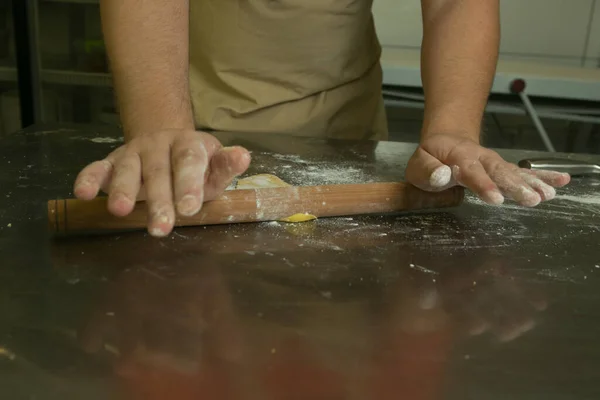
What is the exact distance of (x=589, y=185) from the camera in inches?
39.3

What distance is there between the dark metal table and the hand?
47mm

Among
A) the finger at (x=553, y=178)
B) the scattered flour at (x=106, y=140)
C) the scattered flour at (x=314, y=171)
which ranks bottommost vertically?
the scattered flour at (x=106, y=140)

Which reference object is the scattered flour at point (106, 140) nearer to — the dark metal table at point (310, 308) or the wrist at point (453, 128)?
the dark metal table at point (310, 308)

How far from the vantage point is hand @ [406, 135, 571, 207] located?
0.72 meters

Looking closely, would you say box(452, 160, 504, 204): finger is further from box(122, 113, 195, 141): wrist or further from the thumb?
box(122, 113, 195, 141): wrist

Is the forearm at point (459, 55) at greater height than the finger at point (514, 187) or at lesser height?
greater

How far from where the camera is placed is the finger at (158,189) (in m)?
0.58

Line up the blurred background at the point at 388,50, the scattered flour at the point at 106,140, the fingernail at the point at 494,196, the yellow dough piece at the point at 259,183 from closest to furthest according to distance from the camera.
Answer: the fingernail at the point at 494,196 → the yellow dough piece at the point at 259,183 → the scattered flour at the point at 106,140 → the blurred background at the point at 388,50

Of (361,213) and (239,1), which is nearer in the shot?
(361,213)

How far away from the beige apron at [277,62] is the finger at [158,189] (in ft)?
1.86

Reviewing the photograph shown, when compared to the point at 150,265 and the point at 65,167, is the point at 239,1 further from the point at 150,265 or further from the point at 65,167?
the point at 150,265

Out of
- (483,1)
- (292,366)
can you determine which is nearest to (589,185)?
(483,1)

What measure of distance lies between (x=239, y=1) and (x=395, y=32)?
5.31ft

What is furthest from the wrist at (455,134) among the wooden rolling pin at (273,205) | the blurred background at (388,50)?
the blurred background at (388,50)
